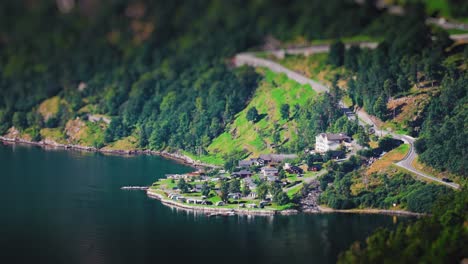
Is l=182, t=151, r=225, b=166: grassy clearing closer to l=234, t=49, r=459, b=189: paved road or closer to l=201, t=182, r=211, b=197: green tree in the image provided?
l=234, t=49, r=459, b=189: paved road

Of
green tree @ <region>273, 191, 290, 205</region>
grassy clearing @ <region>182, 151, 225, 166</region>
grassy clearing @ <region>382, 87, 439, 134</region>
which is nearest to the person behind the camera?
green tree @ <region>273, 191, 290, 205</region>

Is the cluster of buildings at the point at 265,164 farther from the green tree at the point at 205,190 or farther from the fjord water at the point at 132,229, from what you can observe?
the fjord water at the point at 132,229

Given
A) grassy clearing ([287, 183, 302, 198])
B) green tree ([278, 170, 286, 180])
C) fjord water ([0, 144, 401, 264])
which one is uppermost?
green tree ([278, 170, 286, 180])

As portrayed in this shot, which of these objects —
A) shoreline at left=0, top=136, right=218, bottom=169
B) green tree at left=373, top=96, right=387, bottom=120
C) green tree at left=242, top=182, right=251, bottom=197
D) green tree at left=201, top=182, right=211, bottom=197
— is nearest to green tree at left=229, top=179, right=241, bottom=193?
green tree at left=242, top=182, right=251, bottom=197

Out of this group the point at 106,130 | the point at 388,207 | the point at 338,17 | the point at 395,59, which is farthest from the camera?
the point at 338,17

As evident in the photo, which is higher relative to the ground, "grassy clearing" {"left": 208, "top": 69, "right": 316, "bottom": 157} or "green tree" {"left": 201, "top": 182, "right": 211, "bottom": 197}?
"grassy clearing" {"left": 208, "top": 69, "right": 316, "bottom": 157}

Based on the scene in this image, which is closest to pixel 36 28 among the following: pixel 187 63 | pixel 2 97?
pixel 2 97

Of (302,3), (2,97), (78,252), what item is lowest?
(78,252)

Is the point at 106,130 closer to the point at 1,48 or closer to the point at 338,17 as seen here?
the point at 338,17
